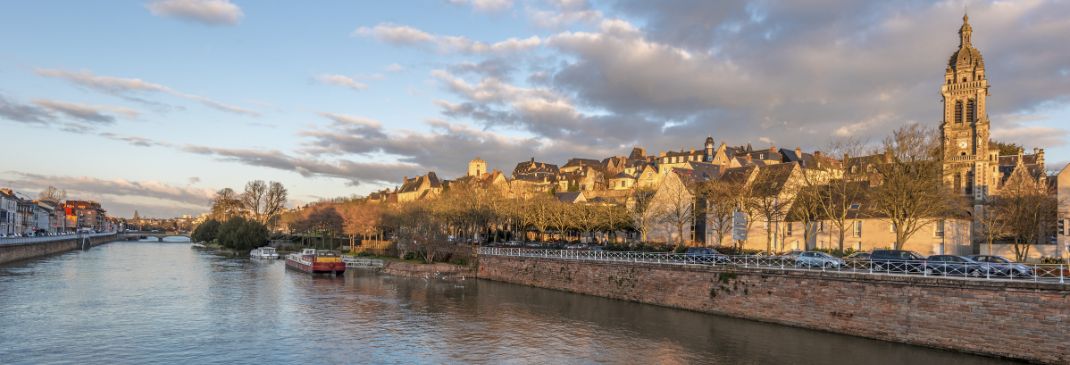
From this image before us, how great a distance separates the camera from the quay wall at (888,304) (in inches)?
1048

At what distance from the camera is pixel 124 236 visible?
194m

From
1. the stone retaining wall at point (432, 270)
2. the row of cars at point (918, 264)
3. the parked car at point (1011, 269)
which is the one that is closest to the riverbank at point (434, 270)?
the stone retaining wall at point (432, 270)

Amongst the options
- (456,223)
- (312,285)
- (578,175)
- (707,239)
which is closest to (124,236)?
(578,175)

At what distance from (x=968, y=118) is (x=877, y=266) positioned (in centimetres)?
4151

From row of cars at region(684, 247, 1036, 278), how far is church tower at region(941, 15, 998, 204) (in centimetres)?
2909

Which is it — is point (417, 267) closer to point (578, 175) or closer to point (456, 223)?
point (456, 223)

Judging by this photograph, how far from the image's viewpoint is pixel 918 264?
33625mm

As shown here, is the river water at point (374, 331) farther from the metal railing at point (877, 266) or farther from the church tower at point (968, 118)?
the church tower at point (968, 118)

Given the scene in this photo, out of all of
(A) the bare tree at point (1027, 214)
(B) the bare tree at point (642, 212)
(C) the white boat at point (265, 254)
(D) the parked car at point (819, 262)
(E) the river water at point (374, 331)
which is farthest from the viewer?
(C) the white boat at point (265, 254)

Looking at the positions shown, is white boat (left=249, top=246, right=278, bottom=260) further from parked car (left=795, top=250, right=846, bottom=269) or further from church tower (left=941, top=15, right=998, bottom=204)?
church tower (left=941, top=15, right=998, bottom=204)

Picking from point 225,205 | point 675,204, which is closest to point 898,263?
point 675,204

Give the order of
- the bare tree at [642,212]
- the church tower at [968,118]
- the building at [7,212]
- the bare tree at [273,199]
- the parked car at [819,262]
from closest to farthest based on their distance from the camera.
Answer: the parked car at [819,262]
the church tower at [968,118]
the bare tree at [642,212]
the building at [7,212]
the bare tree at [273,199]

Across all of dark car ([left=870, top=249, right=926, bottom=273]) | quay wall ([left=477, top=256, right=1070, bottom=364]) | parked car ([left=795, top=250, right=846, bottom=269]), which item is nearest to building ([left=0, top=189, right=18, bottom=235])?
quay wall ([left=477, top=256, right=1070, bottom=364])

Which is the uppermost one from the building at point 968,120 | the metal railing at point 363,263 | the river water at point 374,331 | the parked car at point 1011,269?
the building at point 968,120
